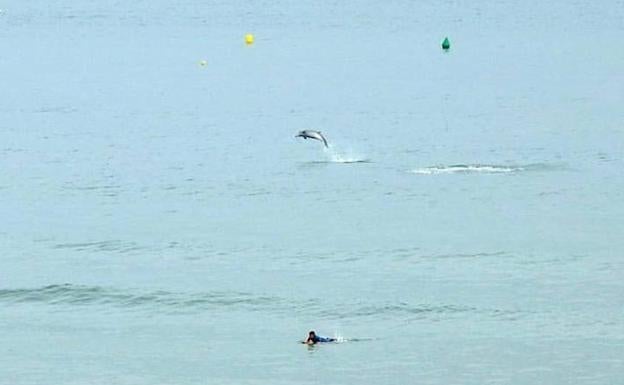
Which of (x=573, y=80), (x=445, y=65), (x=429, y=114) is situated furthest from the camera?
(x=445, y=65)

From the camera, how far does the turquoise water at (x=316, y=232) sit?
60.0 metres

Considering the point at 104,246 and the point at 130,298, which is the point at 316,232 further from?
the point at 130,298

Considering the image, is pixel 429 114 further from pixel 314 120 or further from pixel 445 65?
pixel 445 65

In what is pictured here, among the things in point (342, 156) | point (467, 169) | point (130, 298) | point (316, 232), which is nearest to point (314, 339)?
point (130, 298)

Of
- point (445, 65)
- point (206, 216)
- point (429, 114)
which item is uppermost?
point (445, 65)

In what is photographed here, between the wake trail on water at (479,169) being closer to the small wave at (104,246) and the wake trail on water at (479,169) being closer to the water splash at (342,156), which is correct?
the water splash at (342,156)

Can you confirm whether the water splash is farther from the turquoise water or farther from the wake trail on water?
the wake trail on water

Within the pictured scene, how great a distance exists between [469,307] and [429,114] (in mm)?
55142

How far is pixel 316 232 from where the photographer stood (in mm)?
79562

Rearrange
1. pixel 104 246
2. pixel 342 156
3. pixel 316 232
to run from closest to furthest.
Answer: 1. pixel 104 246
2. pixel 316 232
3. pixel 342 156

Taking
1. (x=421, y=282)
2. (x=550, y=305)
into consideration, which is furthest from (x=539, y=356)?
(x=421, y=282)

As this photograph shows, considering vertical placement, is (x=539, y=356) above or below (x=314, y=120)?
below

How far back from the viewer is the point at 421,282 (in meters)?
69.2

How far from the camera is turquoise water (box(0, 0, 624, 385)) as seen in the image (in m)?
60.0
